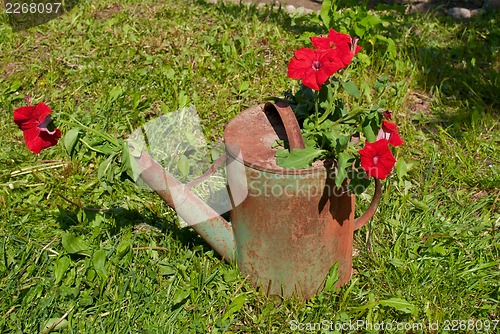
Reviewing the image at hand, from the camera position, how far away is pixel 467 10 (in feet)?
14.1

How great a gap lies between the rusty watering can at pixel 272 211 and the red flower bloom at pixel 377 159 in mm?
181

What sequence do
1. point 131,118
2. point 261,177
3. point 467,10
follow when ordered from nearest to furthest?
point 261,177, point 131,118, point 467,10

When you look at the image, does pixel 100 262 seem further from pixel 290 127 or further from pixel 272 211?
pixel 290 127

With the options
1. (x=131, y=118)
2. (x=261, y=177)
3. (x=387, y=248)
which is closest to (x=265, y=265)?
(x=261, y=177)

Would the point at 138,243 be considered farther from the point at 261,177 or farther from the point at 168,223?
the point at 261,177

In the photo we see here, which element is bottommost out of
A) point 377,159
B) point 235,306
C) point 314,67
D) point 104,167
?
point 235,306

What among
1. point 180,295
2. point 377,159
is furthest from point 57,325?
point 377,159

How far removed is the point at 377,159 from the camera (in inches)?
70.6

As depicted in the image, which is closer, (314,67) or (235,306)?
(314,67)

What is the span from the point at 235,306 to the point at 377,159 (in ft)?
2.72

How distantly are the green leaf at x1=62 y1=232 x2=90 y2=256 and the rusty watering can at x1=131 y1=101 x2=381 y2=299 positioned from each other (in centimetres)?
48

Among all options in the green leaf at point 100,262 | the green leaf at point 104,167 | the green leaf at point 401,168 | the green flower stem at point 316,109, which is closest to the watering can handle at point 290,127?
the green flower stem at point 316,109

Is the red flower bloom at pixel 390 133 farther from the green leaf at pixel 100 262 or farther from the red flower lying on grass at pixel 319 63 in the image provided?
the green leaf at pixel 100 262

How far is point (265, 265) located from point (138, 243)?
59 cm
